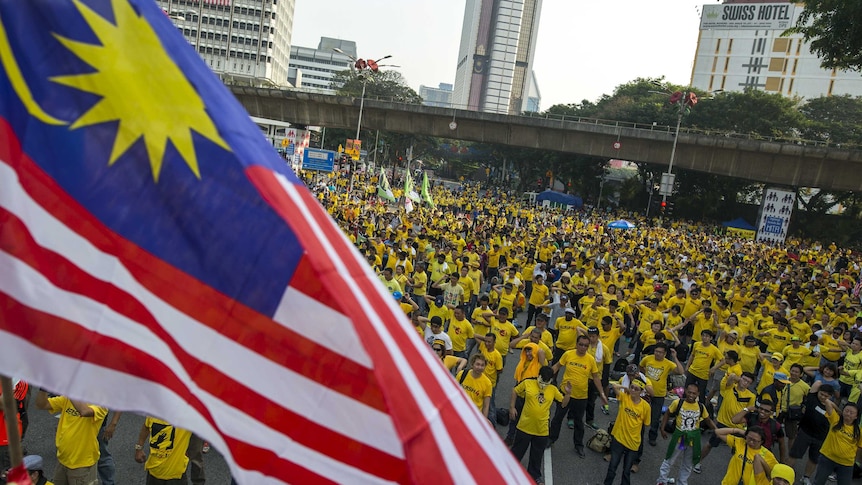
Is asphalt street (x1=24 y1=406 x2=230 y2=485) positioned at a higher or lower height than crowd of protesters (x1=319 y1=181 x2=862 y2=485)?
lower

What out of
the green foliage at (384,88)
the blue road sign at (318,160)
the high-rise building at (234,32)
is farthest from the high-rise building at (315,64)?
the blue road sign at (318,160)

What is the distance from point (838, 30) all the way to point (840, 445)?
56.6ft

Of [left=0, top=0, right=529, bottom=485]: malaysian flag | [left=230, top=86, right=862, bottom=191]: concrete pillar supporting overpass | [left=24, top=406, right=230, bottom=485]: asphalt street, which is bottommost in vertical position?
[left=24, top=406, right=230, bottom=485]: asphalt street

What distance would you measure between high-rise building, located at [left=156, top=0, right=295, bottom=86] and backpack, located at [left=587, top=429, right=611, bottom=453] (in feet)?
339

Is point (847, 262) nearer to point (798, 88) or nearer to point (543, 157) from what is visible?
Answer: point (543, 157)

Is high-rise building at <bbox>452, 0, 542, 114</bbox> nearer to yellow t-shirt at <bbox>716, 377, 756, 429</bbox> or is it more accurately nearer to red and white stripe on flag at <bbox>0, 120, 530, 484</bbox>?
yellow t-shirt at <bbox>716, 377, 756, 429</bbox>

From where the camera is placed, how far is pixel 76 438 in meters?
5.31

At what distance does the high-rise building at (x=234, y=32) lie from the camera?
104938mm

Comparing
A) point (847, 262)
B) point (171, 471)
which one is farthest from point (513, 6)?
point (171, 471)

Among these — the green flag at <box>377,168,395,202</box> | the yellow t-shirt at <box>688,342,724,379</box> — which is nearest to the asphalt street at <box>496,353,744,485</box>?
the yellow t-shirt at <box>688,342,724,379</box>

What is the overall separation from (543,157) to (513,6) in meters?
117

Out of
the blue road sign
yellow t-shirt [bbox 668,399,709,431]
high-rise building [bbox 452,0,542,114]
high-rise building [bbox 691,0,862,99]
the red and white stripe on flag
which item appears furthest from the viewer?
high-rise building [bbox 452,0,542,114]

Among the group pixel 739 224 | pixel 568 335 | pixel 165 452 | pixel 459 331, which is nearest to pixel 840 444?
pixel 568 335

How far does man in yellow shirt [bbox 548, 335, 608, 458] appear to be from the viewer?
8.38 m
